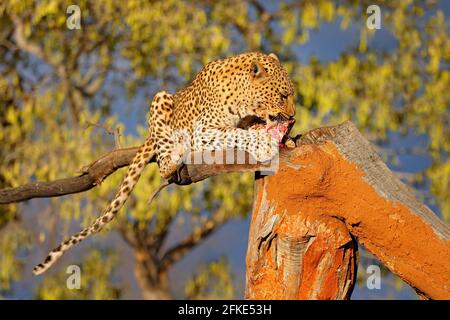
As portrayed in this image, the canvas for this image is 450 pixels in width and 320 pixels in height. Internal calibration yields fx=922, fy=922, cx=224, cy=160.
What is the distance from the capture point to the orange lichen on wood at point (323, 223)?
5.77 meters

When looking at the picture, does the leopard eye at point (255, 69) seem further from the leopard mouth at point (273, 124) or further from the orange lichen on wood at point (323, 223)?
the orange lichen on wood at point (323, 223)

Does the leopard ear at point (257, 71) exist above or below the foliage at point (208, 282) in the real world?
above

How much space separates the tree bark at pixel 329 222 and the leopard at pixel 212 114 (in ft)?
2.15

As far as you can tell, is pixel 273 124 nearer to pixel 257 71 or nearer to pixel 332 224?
pixel 257 71

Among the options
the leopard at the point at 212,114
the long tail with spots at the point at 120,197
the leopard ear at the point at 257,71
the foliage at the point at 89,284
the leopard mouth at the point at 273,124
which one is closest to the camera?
the leopard mouth at the point at 273,124

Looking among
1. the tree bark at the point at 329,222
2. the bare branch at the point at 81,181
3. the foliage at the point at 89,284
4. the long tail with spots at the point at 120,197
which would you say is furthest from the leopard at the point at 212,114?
the foliage at the point at 89,284

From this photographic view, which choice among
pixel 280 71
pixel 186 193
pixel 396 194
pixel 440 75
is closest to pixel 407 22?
pixel 440 75

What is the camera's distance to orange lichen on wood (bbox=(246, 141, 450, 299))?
5773mm

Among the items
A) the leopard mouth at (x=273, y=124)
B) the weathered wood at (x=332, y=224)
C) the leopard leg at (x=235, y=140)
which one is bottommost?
the weathered wood at (x=332, y=224)

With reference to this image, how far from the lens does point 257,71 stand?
22.8ft

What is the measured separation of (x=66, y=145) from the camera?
44.8ft

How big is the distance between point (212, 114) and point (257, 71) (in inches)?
18.8

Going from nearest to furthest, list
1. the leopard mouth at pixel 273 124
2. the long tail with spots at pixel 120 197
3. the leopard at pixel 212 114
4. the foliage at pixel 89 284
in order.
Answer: the leopard mouth at pixel 273 124 → the leopard at pixel 212 114 → the long tail with spots at pixel 120 197 → the foliage at pixel 89 284

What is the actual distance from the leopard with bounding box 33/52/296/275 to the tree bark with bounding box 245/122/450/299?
0.66 meters
